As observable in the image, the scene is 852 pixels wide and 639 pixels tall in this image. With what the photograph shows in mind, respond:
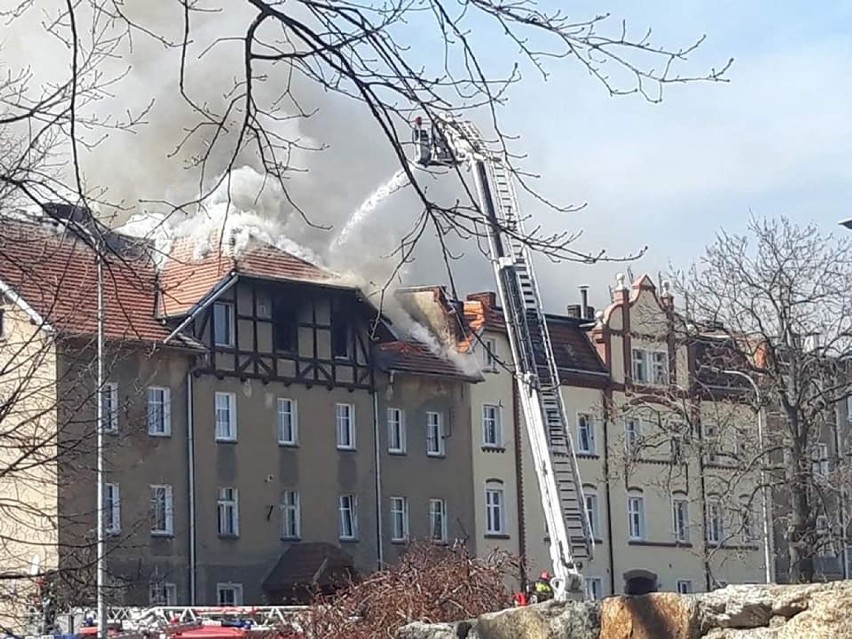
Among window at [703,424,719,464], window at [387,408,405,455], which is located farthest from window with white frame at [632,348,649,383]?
window at [703,424,719,464]

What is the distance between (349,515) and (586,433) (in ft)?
34.0

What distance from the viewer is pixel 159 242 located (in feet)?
26.2

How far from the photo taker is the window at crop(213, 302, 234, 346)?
4603 centimetres

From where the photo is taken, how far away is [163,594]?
1661 inches

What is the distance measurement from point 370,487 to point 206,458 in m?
5.88

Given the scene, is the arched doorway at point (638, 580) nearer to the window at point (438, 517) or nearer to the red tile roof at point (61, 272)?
the window at point (438, 517)

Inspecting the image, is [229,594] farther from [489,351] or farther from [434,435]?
[489,351]

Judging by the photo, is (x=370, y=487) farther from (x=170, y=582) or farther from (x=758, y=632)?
(x=758, y=632)

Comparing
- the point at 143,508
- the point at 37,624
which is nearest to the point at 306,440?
the point at 143,508

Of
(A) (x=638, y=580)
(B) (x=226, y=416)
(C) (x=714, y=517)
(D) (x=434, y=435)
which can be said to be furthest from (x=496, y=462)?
(C) (x=714, y=517)

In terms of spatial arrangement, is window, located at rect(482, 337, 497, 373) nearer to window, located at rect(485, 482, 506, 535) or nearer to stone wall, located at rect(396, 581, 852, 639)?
stone wall, located at rect(396, 581, 852, 639)

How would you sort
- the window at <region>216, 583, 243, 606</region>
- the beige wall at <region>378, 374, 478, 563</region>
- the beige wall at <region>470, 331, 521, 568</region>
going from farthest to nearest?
the beige wall at <region>470, 331, 521, 568</region>, the beige wall at <region>378, 374, 478, 563</region>, the window at <region>216, 583, 243, 606</region>

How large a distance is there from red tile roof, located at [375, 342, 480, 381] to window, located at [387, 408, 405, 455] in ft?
3.99

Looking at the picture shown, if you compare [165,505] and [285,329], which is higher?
[285,329]
